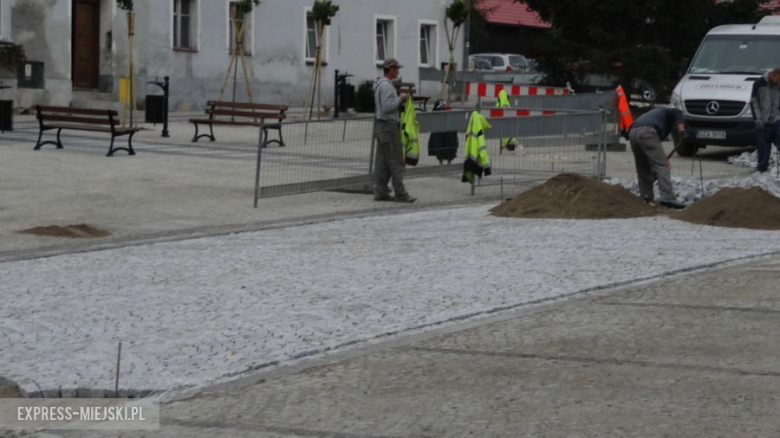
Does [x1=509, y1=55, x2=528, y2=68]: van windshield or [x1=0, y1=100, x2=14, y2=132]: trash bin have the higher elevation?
[x1=509, y1=55, x2=528, y2=68]: van windshield

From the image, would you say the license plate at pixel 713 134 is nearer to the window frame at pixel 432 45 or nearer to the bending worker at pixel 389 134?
the bending worker at pixel 389 134

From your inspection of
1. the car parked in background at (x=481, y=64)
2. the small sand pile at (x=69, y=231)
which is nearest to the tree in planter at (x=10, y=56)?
the small sand pile at (x=69, y=231)

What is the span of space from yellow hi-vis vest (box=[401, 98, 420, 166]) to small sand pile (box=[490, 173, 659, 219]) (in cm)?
210

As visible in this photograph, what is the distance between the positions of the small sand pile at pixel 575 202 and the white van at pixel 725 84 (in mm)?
8810

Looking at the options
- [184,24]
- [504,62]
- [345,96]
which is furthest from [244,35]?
[504,62]

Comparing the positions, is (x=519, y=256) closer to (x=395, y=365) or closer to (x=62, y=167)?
(x=395, y=365)

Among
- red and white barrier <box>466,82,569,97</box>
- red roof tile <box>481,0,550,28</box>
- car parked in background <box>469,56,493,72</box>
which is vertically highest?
red roof tile <box>481,0,550,28</box>

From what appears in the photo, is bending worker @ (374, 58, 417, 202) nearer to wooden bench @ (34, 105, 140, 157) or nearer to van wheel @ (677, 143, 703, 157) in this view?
wooden bench @ (34, 105, 140, 157)

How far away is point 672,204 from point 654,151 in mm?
647

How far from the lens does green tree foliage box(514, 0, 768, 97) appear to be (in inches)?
1462

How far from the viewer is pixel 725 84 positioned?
23844 millimetres

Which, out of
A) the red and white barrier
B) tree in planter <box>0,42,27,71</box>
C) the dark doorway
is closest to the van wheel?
the red and white barrier

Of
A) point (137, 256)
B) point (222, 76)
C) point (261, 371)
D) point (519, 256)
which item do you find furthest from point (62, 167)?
point (222, 76)

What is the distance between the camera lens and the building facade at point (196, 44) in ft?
112
